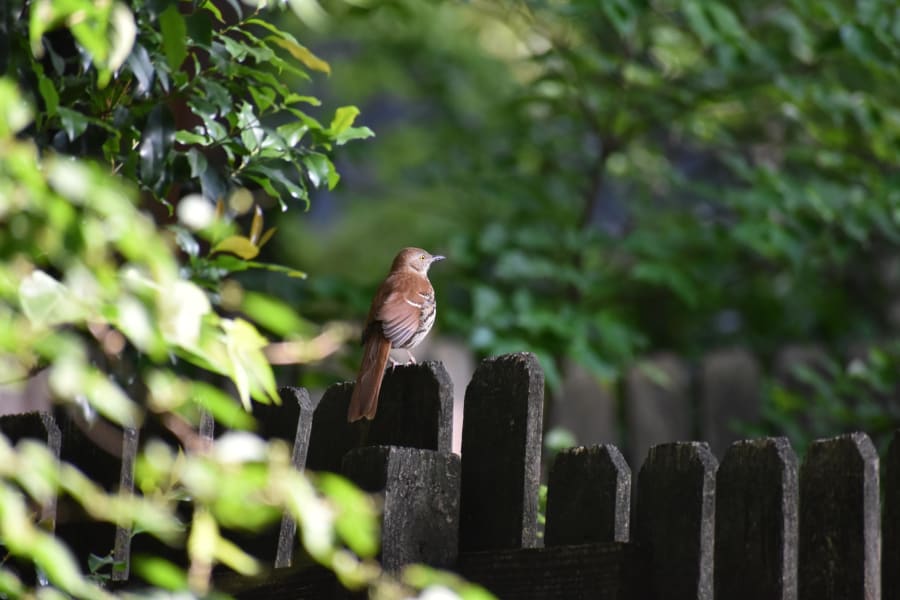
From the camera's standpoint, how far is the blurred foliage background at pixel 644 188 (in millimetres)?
5328

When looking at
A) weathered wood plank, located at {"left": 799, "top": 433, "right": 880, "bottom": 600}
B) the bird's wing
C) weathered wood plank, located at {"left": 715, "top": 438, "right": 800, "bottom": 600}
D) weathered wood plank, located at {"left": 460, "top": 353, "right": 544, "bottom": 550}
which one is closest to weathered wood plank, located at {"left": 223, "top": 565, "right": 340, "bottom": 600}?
weathered wood plank, located at {"left": 460, "top": 353, "right": 544, "bottom": 550}

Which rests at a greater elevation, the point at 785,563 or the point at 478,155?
the point at 478,155

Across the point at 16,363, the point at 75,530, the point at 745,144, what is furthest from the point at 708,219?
the point at 16,363

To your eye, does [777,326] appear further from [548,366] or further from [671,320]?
[548,366]

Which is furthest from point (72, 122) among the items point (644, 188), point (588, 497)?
point (644, 188)

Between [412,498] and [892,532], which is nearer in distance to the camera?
[892,532]

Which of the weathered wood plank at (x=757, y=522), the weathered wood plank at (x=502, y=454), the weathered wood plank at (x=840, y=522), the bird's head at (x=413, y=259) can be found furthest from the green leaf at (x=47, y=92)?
the bird's head at (x=413, y=259)

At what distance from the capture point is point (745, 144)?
7.39m

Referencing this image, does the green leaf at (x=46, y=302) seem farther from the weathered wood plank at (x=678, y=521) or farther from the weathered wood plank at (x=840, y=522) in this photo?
the weathered wood plank at (x=840, y=522)

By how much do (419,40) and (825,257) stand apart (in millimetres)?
2704

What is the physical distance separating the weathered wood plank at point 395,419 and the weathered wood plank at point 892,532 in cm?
77

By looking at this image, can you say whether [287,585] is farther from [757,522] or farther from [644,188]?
[644,188]

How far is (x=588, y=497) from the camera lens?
7.33 feet

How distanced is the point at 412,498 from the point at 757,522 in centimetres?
59
